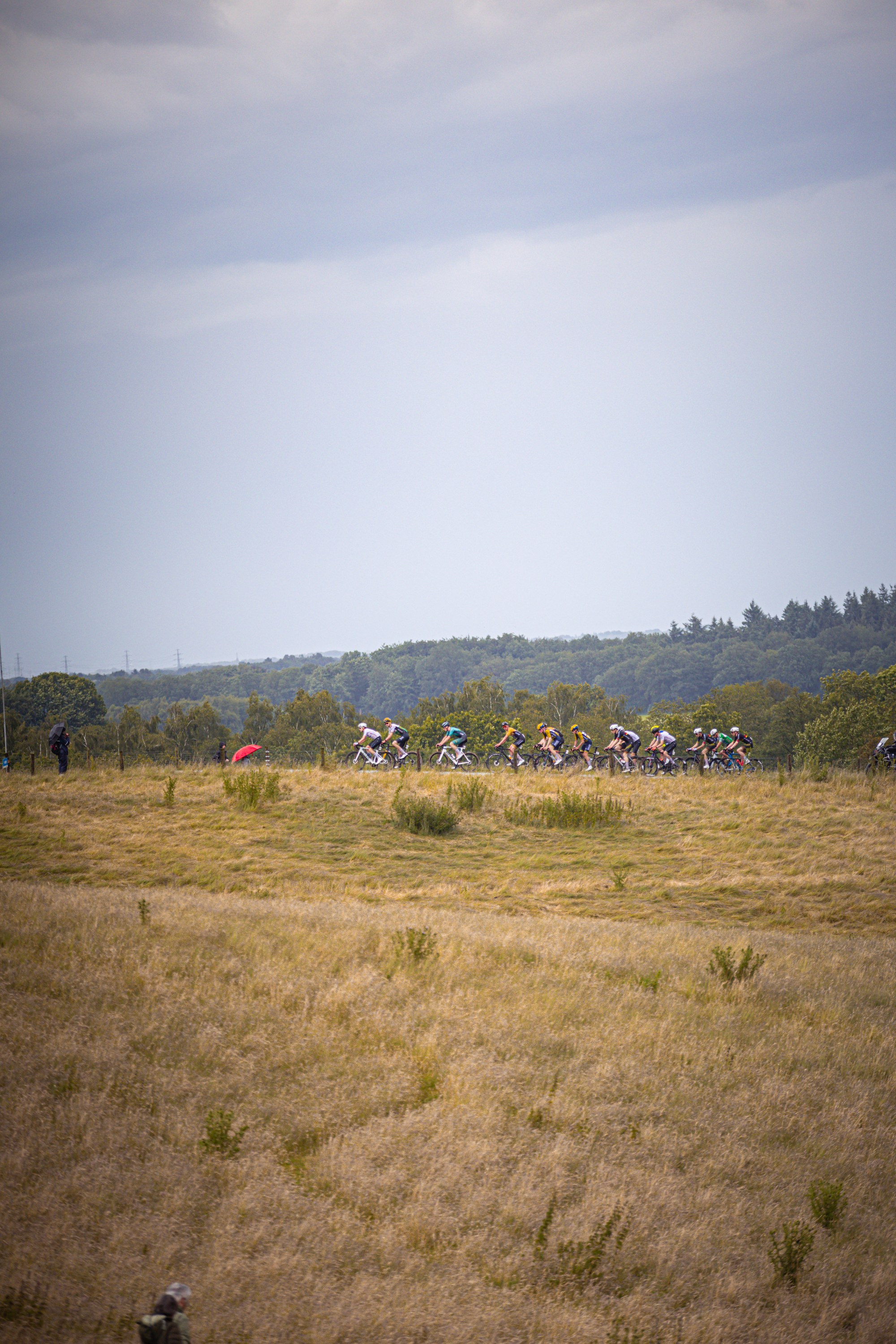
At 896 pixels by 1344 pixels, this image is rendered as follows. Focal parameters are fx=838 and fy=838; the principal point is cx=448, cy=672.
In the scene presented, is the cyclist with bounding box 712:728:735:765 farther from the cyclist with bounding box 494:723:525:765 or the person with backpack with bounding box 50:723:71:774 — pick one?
the person with backpack with bounding box 50:723:71:774

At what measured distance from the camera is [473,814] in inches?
858

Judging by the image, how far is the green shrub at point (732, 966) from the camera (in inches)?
393

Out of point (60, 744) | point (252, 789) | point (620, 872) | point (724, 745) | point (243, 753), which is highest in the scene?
point (60, 744)

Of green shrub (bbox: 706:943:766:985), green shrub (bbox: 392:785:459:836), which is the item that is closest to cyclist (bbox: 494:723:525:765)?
green shrub (bbox: 392:785:459:836)

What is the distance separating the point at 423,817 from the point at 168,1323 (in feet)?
55.2

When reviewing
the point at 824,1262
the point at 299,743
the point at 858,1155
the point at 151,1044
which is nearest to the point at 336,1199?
the point at 151,1044

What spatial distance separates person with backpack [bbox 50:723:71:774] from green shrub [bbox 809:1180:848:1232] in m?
22.6

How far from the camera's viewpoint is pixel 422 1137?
228 inches

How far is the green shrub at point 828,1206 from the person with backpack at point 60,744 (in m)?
22.6

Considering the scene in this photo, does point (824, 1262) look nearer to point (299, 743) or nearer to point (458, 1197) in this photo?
point (458, 1197)

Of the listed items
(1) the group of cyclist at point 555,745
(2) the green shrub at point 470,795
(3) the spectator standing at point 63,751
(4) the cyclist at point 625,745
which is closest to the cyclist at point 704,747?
(1) the group of cyclist at point 555,745

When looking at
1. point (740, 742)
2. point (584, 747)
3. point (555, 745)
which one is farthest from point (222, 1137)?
point (740, 742)

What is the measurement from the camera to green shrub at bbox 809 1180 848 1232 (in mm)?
5332

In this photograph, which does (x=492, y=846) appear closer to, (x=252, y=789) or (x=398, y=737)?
(x=252, y=789)
